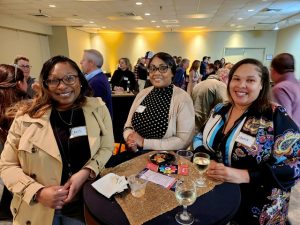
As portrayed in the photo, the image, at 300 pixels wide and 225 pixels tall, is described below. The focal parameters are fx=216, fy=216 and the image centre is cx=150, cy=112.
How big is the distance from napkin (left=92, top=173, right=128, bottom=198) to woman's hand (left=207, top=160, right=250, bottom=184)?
0.51 meters

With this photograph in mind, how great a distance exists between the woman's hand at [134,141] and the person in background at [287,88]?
1472 millimetres

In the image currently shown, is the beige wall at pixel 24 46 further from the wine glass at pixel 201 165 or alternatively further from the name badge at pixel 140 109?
the wine glass at pixel 201 165

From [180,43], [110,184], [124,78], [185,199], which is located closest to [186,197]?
[185,199]

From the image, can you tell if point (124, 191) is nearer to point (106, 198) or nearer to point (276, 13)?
point (106, 198)

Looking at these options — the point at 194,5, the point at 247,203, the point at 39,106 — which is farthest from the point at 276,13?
the point at 39,106

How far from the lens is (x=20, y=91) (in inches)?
71.0

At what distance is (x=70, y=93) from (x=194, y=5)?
19.3 ft

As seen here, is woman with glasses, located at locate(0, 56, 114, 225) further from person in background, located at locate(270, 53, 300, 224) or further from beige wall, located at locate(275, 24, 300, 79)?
beige wall, located at locate(275, 24, 300, 79)

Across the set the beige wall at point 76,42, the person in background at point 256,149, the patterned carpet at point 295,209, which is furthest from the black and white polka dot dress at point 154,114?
the beige wall at point 76,42

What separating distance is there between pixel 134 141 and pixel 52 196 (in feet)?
2.63

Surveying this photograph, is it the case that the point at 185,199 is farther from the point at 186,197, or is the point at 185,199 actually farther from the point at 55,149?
the point at 55,149

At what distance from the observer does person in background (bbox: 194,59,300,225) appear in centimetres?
130

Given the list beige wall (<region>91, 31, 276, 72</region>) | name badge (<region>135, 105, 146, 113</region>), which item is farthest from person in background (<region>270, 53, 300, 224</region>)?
beige wall (<region>91, 31, 276, 72</region>)

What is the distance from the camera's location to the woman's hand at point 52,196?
44.4 inches
